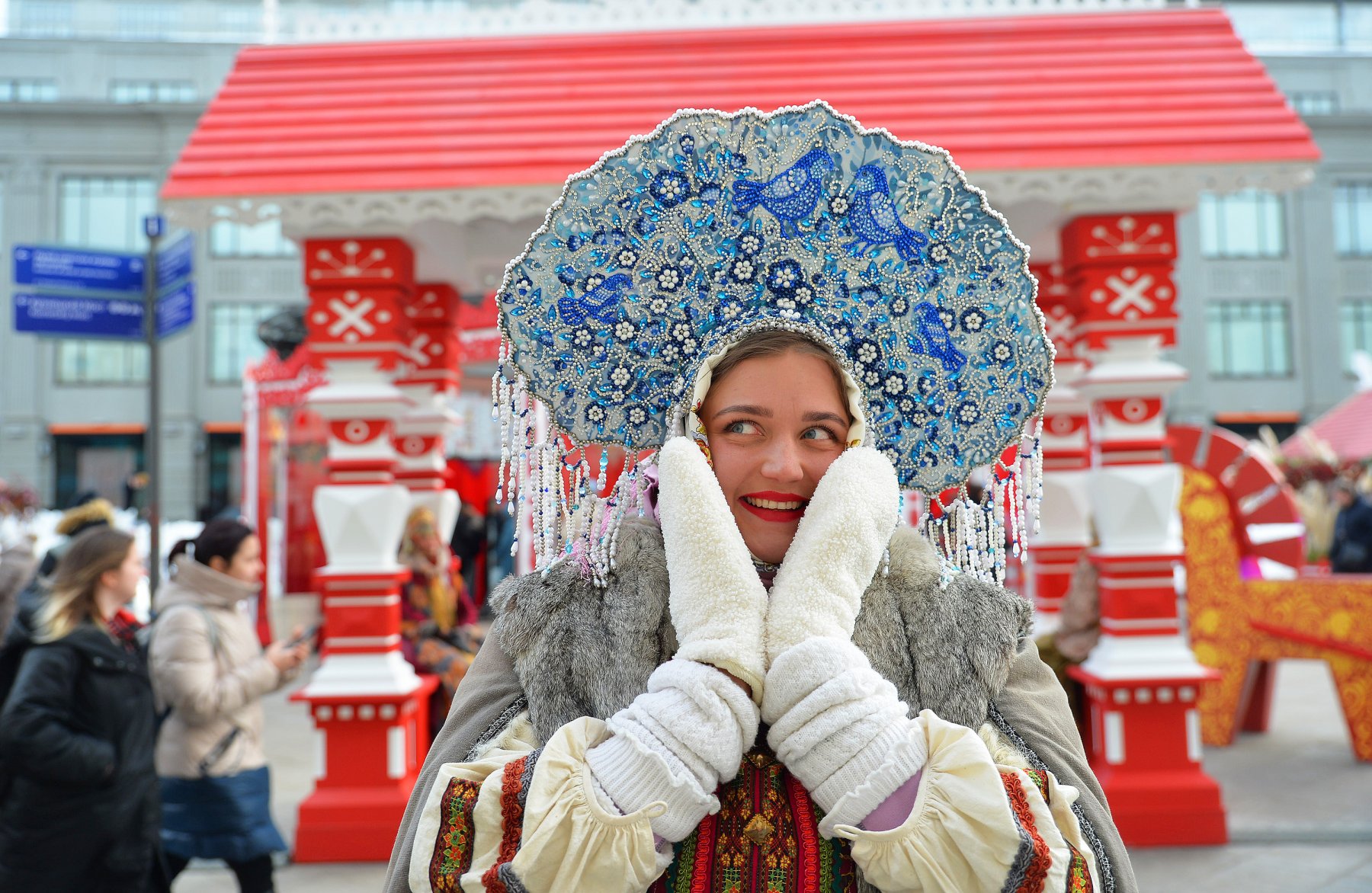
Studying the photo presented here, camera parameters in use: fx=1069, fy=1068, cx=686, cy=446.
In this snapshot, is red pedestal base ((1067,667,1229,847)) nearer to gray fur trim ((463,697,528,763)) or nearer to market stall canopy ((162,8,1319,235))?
market stall canopy ((162,8,1319,235))

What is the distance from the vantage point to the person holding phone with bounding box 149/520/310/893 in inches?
144

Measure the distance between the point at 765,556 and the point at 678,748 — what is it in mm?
394

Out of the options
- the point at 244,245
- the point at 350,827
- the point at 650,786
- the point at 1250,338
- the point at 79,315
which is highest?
the point at 244,245

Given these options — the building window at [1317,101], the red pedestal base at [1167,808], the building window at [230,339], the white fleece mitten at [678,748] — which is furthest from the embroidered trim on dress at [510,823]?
the building window at [1317,101]

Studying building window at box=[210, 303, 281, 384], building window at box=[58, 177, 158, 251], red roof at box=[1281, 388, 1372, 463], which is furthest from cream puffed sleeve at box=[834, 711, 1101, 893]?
building window at box=[58, 177, 158, 251]

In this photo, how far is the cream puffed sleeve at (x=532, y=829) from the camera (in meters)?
1.47

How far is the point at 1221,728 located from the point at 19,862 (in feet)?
23.2

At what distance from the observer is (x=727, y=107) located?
502cm

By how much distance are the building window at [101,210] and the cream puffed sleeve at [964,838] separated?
23.4 metres

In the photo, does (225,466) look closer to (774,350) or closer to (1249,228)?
(1249,228)

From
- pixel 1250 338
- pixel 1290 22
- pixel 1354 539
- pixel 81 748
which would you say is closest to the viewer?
pixel 81 748

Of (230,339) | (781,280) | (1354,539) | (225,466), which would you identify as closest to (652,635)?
(781,280)

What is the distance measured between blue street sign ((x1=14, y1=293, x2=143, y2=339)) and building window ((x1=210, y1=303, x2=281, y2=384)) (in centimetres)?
1755

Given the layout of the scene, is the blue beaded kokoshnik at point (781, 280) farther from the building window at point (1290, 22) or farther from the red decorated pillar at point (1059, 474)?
the building window at point (1290, 22)
